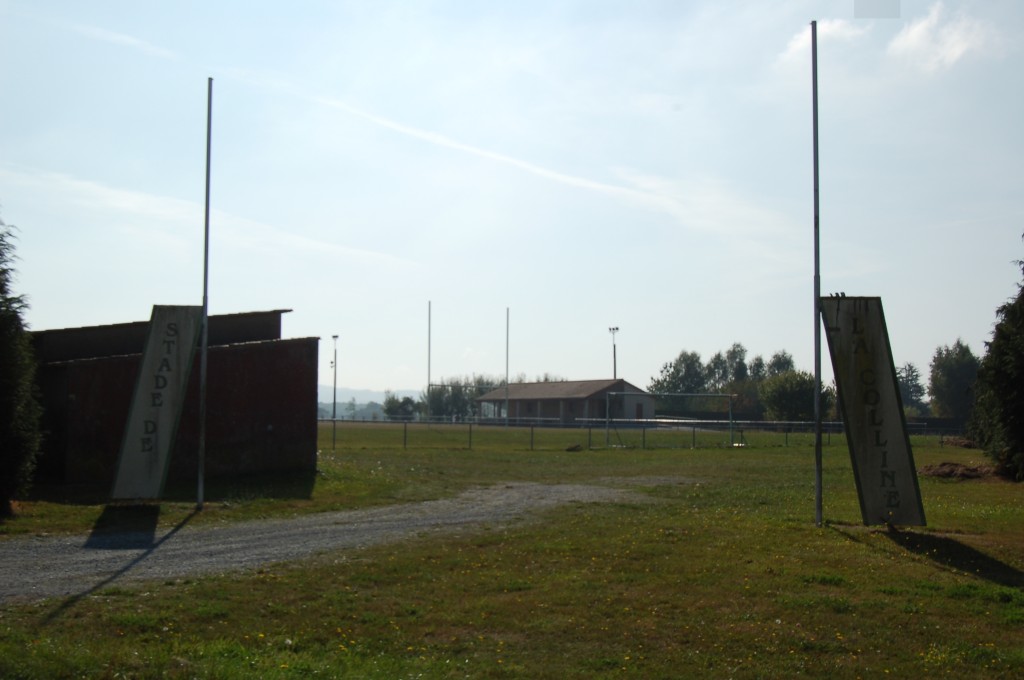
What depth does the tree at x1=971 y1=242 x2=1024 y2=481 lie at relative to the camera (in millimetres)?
26594

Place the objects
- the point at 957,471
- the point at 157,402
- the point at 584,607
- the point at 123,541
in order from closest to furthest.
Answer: the point at 584,607 < the point at 123,541 < the point at 157,402 < the point at 957,471

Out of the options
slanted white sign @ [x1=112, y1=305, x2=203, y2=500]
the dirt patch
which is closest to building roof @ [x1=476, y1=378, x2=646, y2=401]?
the dirt patch

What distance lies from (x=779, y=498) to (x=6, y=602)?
57.2 feet

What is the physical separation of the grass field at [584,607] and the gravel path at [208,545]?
0.66 m

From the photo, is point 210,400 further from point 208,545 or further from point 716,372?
point 716,372

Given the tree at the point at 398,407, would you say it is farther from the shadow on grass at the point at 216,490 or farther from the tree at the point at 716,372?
the shadow on grass at the point at 216,490

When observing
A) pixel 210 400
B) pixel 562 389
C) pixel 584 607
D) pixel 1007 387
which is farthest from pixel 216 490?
pixel 562 389

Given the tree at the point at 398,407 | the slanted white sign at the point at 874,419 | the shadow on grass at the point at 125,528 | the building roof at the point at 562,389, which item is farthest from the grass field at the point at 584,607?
the tree at the point at 398,407

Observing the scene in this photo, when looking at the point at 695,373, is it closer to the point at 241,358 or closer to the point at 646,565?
the point at 241,358

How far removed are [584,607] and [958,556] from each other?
21.4 feet

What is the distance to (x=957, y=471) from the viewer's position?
101ft

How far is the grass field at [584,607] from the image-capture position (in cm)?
937

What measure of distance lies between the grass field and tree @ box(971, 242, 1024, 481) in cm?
831

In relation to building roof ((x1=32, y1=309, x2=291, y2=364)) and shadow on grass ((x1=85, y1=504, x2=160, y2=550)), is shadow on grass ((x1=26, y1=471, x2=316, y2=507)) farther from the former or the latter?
building roof ((x1=32, y1=309, x2=291, y2=364))
